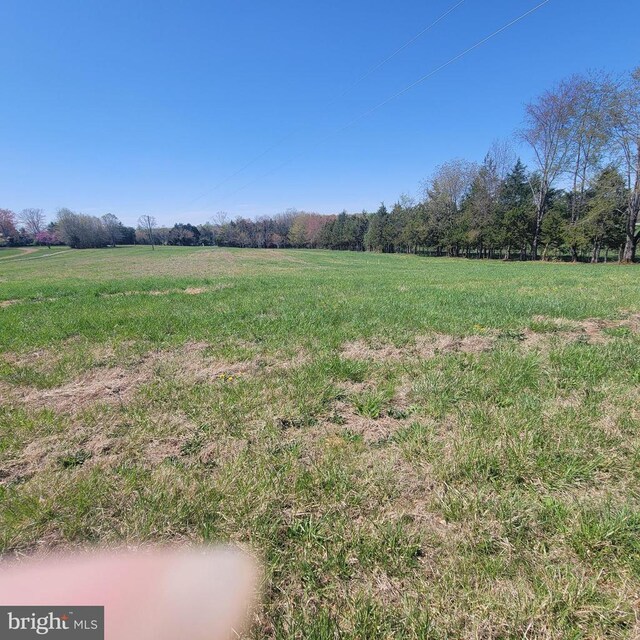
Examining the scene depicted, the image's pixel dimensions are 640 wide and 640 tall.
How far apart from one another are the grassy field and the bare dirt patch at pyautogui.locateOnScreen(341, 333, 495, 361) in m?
0.05

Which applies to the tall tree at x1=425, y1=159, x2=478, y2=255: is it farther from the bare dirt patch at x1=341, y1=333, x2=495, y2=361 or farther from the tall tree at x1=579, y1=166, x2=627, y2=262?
the bare dirt patch at x1=341, y1=333, x2=495, y2=361

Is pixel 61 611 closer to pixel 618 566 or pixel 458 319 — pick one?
pixel 618 566

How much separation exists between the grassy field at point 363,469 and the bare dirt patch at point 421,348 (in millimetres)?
51

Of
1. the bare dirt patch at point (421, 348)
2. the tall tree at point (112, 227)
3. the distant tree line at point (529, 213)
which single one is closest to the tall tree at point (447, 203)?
the distant tree line at point (529, 213)

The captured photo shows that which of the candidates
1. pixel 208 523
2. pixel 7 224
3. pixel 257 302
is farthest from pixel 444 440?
pixel 7 224

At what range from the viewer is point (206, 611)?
64.2 inches

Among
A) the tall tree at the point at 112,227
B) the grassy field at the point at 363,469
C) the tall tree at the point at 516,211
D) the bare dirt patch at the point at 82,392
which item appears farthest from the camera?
the tall tree at the point at 112,227

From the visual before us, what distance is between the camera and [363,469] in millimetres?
2523

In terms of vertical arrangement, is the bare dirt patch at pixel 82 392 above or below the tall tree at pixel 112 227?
below

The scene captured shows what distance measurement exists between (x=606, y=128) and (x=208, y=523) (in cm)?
4026

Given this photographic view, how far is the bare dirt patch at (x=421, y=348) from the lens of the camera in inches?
191

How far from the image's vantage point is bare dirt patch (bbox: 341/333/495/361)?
16.0ft

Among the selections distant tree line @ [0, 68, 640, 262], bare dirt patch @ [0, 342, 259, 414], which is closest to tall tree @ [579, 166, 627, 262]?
distant tree line @ [0, 68, 640, 262]

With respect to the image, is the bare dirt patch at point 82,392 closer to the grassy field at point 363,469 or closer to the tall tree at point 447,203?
the grassy field at point 363,469
